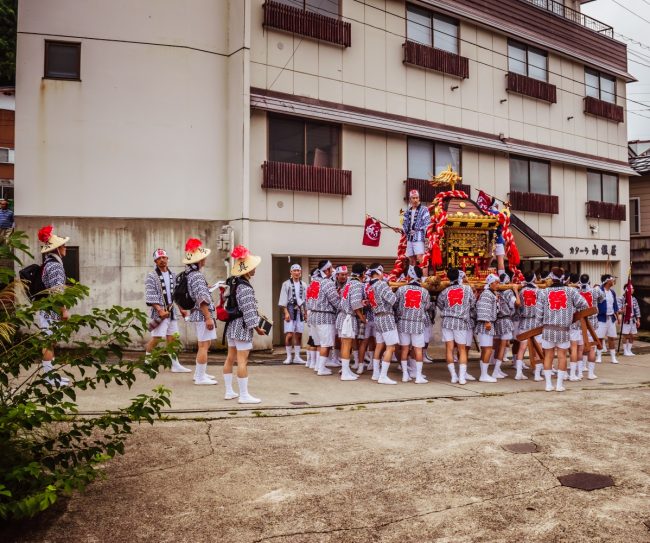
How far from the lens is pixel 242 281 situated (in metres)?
8.50

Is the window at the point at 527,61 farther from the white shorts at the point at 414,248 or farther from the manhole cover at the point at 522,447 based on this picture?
the manhole cover at the point at 522,447

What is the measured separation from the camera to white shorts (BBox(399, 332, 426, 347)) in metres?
10.8

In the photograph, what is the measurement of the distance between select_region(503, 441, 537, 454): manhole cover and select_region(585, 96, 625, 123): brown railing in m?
18.4

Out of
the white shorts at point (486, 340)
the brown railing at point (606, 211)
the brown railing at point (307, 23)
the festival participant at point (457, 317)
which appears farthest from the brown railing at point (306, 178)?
the brown railing at point (606, 211)

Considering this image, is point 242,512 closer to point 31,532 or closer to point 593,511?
point 31,532

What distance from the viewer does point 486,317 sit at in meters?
10.9

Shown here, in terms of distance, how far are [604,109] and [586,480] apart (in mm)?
20216

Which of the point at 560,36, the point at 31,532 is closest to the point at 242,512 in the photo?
the point at 31,532

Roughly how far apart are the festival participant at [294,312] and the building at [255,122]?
1.37m

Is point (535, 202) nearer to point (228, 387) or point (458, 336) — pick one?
point (458, 336)

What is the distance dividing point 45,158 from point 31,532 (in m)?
11.0

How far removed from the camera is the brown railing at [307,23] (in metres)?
14.9

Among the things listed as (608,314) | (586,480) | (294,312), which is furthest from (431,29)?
(586,480)

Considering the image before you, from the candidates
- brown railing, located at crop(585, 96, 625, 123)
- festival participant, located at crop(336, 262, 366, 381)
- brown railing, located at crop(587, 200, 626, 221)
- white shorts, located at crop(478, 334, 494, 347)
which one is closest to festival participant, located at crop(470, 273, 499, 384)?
white shorts, located at crop(478, 334, 494, 347)
